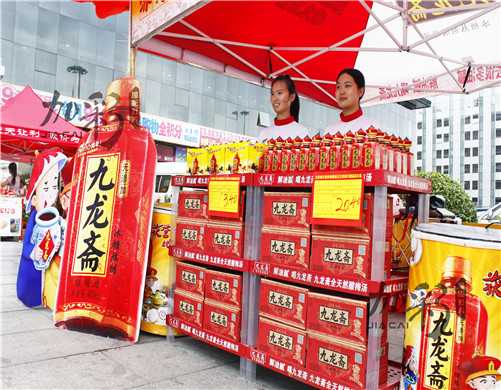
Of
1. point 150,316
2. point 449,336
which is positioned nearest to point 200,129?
point 150,316

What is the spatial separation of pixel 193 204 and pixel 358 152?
1.77 m

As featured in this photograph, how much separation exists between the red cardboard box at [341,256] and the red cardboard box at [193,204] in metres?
1.27

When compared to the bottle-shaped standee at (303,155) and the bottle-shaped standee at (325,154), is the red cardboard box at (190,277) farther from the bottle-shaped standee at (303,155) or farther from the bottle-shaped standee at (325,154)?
the bottle-shaped standee at (325,154)

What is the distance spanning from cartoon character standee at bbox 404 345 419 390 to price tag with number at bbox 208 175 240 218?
1570 millimetres

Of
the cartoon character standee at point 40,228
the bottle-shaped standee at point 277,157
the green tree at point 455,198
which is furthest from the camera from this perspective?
the green tree at point 455,198

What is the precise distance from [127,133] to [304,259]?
235 centimetres

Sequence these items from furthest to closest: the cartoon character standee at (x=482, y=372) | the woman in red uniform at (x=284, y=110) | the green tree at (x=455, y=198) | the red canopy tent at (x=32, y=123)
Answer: the green tree at (x=455, y=198)
the red canopy tent at (x=32, y=123)
the woman in red uniform at (x=284, y=110)
the cartoon character standee at (x=482, y=372)

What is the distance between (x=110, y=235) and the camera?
3875 mm

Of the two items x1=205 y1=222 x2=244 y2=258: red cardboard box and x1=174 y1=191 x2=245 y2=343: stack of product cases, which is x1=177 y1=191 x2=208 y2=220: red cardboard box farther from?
x1=205 y1=222 x2=244 y2=258: red cardboard box

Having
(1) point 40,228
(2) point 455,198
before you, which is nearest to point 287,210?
(1) point 40,228

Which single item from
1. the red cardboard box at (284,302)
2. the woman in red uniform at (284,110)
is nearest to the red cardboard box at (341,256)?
the red cardboard box at (284,302)

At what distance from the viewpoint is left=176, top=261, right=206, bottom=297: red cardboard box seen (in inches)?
141

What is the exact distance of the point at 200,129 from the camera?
22.8 m

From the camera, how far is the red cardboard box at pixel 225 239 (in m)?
3.24
